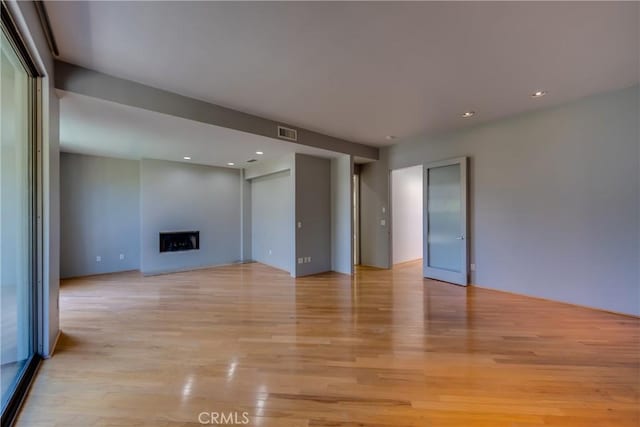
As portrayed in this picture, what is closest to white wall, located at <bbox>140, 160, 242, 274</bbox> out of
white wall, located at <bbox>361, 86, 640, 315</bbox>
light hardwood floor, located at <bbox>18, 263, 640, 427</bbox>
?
light hardwood floor, located at <bbox>18, 263, 640, 427</bbox>

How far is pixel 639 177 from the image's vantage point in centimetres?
323

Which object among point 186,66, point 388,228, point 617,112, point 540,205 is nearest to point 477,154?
point 540,205

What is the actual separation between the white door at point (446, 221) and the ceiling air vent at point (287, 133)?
8.55ft

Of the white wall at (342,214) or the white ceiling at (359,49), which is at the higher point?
the white ceiling at (359,49)

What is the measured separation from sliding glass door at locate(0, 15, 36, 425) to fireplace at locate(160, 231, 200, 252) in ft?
13.2

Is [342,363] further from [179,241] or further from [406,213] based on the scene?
[179,241]

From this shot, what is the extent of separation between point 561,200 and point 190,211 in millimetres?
7030

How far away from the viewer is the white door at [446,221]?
4770mm

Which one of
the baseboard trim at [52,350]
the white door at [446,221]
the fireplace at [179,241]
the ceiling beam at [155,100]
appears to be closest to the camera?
the baseboard trim at [52,350]

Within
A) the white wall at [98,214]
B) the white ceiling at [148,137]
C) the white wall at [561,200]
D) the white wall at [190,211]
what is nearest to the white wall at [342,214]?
the white ceiling at [148,137]

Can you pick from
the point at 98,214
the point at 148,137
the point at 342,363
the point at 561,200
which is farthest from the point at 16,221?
the point at 561,200

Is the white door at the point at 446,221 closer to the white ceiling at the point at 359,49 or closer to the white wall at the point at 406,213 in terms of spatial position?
the white wall at the point at 406,213

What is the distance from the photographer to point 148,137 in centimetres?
437

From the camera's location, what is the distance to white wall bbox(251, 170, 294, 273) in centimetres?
623
